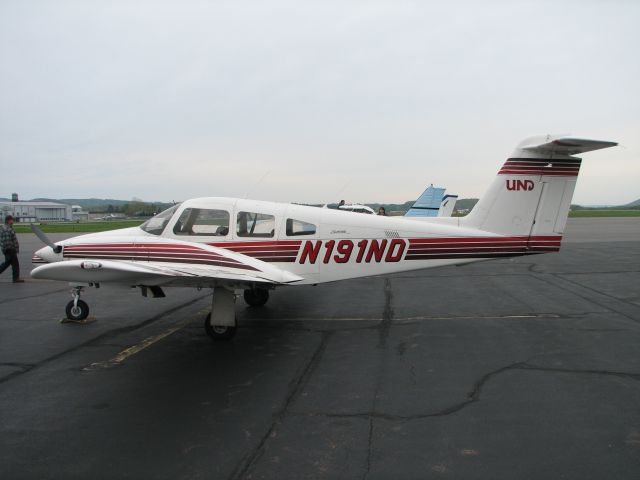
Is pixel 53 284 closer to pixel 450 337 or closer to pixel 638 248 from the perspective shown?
pixel 450 337

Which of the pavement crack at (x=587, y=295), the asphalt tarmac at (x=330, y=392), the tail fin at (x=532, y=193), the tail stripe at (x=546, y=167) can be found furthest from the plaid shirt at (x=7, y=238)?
the pavement crack at (x=587, y=295)

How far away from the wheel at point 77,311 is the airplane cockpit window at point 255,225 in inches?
131

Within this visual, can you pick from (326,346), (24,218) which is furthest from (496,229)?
(24,218)

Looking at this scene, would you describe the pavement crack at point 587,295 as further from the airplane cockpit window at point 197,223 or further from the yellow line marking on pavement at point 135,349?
the yellow line marking on pavement at point 135,349

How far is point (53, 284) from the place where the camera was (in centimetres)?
1363

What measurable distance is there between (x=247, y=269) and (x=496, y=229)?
15.2 feet

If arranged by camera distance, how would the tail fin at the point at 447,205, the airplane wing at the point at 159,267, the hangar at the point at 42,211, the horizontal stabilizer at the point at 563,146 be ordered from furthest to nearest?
the hangar at the point at 42,211 → the tail fin at the point at 447,205 → the horizontal stabilizer at the point at 563,146 → the airplane wing at the point at 159,267

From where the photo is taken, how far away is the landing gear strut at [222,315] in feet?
23.4

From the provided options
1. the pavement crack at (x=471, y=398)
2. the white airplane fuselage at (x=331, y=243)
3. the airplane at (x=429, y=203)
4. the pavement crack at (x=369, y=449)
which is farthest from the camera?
the airplane at (x=429, y=203)

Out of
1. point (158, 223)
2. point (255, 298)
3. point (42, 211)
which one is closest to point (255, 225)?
point (158, 223)

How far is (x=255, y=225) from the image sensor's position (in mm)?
8117

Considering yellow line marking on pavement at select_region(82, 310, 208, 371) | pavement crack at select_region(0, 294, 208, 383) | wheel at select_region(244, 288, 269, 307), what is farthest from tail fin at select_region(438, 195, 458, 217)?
yellow line marking on pavement at select_region(82, 310, 208, 371)

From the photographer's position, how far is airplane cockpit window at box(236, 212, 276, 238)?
8.09 meters

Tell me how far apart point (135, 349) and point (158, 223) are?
2342 mm
